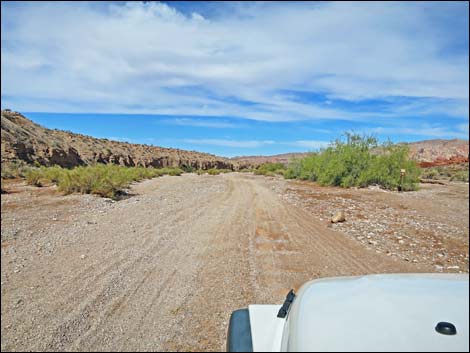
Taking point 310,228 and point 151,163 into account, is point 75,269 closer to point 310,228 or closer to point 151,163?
point 310,228

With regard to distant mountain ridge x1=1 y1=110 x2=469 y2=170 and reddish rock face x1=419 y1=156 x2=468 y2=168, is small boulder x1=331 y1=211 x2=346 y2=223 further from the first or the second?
reddish rock face x1=419 y1=156 x2=468 y2=168

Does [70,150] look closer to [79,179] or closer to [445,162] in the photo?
[79,179]

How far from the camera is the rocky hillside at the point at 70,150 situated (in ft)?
11.5

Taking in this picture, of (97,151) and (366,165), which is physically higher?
(97,151)

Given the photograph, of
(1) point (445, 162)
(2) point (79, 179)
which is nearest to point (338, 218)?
(1) point (445, 162)

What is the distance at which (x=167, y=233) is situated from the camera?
364cm

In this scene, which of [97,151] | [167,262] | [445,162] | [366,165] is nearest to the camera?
[167,262]

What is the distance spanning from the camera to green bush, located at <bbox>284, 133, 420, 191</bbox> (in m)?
4.79

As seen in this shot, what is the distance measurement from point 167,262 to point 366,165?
4.86m

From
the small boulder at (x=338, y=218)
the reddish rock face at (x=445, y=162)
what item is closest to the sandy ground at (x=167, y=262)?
the small boulder at (x=338, y=218)

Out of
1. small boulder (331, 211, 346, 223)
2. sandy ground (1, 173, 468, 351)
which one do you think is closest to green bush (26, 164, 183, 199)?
sandy ground (1, 173, 468, 351)

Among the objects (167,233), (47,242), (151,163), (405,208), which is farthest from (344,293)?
(151,163)

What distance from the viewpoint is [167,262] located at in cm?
264

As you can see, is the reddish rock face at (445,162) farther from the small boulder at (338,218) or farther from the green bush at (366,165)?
the small boulder at (338,218)
